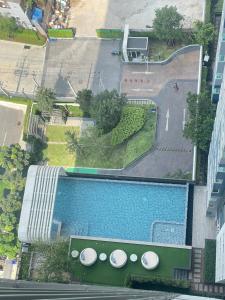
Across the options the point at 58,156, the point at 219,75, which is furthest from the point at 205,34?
the point at 58,156

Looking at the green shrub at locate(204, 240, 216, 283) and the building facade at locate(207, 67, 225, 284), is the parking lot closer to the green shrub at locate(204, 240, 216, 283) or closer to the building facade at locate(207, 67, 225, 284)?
the building facade at locate(207, 67, 225, 284)

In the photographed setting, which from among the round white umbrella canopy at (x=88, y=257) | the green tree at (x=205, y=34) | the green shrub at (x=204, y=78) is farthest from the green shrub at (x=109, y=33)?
the round white umbrella canopy at (x=88, y=257)

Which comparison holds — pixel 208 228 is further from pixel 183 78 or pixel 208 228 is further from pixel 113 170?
pixel 183 78

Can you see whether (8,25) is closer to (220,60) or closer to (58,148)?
(58,148)

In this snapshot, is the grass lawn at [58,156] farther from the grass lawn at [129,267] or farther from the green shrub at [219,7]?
the green shrub at [219,7]

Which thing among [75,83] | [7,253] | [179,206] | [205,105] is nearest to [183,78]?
[205,105]

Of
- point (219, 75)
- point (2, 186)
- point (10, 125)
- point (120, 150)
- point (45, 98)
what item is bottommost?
point (2, 186)
